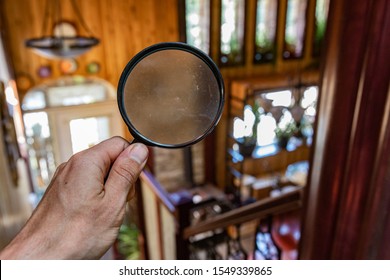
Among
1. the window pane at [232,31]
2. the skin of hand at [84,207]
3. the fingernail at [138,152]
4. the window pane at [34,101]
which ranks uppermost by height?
the fingernail at [138,152]

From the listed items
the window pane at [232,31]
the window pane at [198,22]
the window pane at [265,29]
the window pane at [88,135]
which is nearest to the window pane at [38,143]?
the window pane at [198,22]

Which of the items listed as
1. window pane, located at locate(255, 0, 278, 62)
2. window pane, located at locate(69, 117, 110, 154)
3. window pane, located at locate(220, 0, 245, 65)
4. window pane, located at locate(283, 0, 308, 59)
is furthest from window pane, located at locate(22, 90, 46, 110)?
window pane, located at locate(283, 0, 308, 59)

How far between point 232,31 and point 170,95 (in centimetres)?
499

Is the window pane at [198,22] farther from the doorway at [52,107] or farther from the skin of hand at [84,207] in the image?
the skin of hand at [84,207]

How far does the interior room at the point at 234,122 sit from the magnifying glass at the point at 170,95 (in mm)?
Result: 27

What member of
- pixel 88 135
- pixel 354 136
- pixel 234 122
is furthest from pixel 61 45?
pixel 234 122

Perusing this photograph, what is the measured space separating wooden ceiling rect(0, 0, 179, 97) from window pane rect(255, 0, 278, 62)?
4.20 feet

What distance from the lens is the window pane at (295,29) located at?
15.6ft

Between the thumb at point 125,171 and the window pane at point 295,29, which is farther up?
the thumb at point 125,171

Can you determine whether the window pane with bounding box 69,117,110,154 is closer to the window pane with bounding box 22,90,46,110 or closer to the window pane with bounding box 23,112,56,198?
the window pane with bounding box 23,112,56,198

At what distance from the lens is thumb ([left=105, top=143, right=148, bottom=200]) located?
58 cm

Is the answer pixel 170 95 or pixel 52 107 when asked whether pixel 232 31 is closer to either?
pixel 52 107

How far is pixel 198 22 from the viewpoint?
4922mm
